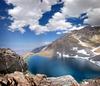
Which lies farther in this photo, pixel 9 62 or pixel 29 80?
pixel 9 62

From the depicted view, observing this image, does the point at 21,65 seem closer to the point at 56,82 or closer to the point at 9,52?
the point at 9,52

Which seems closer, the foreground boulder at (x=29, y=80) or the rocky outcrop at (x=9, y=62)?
the foreground boulder at (x=29, y=80)

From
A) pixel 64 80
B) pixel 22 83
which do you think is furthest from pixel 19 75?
pixel 64 80

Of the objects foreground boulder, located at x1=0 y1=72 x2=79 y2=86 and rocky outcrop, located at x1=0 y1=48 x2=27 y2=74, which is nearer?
foreground boulder, located at x1=0 y1=72 x2=79 y2=86
